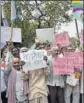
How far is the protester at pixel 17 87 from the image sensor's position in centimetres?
832

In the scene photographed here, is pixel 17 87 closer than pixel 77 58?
No

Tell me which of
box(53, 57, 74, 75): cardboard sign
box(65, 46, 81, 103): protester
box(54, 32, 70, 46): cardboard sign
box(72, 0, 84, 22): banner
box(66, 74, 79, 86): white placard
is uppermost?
box(72, 0, 84, 22): banner

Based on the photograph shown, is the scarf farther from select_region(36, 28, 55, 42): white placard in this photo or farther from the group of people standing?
select_region(36, 28, 55, 42): white placard

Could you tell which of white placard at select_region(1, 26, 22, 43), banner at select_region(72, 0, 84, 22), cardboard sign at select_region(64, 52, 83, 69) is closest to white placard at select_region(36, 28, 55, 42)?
white placard at select_region(1, 26, 22, 43)

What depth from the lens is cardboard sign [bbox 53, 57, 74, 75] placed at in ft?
27.2

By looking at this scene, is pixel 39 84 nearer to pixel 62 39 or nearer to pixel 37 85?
pixel 37 85

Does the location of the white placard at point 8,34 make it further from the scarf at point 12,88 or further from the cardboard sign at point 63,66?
the cardboard sign at point 63,66

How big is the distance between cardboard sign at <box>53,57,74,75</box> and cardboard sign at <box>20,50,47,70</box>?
0.81ft

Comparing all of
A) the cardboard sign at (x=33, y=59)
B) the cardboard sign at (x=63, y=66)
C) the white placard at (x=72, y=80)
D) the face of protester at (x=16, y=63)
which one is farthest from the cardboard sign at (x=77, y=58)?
the face of protester at (x=16, y=63)

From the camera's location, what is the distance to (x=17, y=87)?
8398 millimetres

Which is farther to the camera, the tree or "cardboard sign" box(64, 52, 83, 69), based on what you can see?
the tree

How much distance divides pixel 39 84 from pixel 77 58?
904 mm

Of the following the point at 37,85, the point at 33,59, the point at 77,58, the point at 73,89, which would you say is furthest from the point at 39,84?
the point at 77,58

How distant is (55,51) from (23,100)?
1.15m
